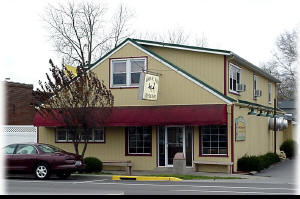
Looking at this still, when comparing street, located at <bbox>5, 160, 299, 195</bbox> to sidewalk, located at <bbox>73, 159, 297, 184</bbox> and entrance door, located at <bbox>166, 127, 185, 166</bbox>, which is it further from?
entrance door, located at <bbox>166, 127, 185, 166</bbox>

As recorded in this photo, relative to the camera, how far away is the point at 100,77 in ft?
86.9

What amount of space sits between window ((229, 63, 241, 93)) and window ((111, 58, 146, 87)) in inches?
186

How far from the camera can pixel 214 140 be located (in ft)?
79.3

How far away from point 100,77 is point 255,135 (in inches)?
390

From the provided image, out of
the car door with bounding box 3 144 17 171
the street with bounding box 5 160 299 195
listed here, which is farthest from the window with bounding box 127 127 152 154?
the car door with bounding box 3 144 17 171

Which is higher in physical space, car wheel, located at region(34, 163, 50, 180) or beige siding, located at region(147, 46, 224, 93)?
beige siding, located at region(147, 46, 224, 93)

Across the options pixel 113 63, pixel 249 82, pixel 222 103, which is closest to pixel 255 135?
pixel 249 82

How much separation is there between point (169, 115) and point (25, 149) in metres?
7.29

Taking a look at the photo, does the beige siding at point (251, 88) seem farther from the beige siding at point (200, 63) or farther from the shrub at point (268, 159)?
the shrub at point (268, 159)

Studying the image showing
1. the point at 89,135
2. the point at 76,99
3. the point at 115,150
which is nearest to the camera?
the point at 76,99

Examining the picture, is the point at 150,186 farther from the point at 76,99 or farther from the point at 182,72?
the point at 182,72

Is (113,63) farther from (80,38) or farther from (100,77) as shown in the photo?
(80,38)

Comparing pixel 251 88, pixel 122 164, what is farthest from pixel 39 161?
pixel 251 88

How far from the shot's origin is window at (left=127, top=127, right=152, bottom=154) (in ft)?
83.8
